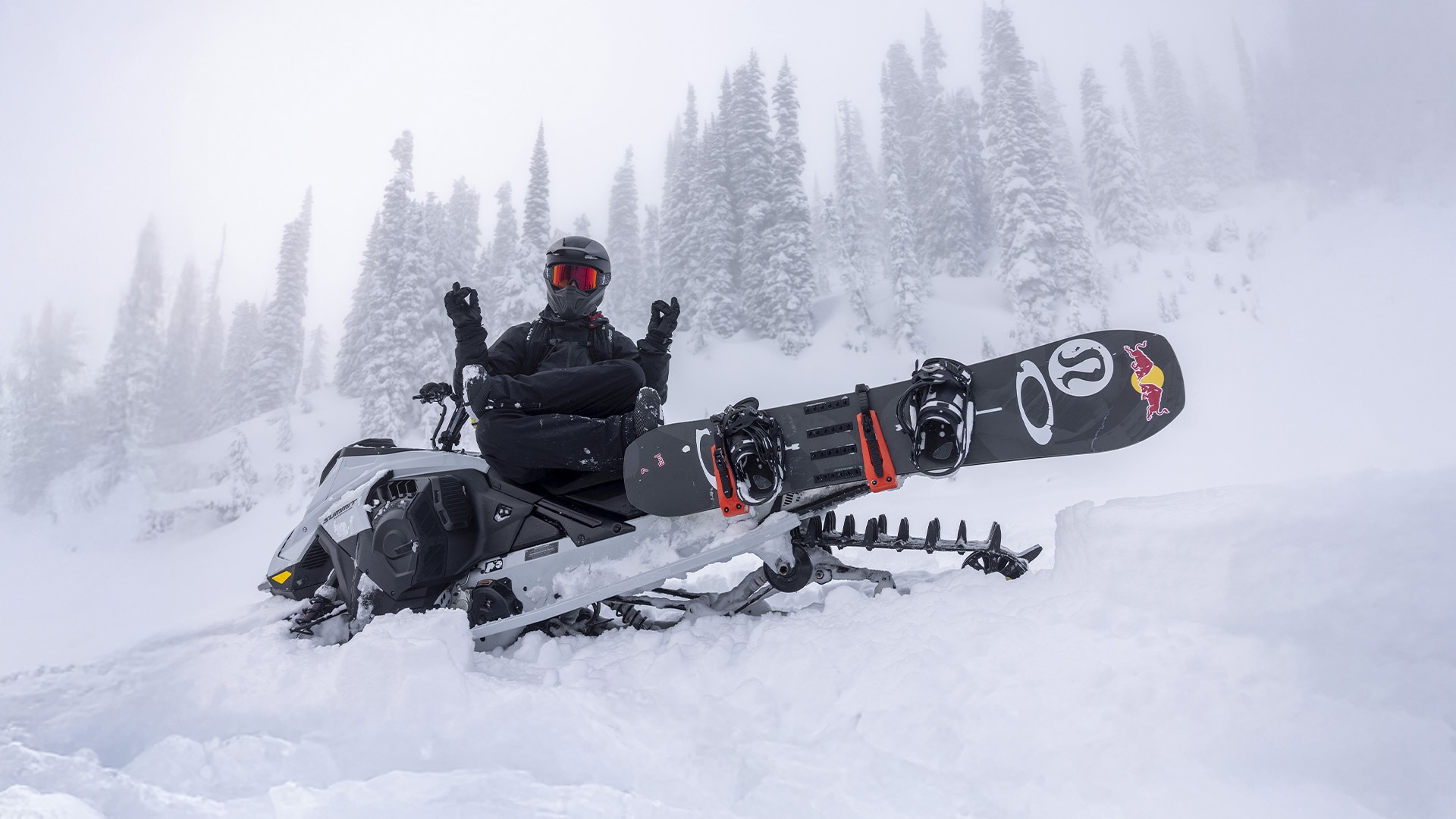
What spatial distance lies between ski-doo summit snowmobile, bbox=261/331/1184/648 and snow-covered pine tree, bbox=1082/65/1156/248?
29.7 m

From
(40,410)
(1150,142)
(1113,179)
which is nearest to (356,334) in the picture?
(40,410)

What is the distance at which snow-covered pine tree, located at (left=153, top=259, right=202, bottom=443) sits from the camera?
23.9 m

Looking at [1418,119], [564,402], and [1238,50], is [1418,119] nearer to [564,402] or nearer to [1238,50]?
[1238,50]

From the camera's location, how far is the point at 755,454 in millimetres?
2666

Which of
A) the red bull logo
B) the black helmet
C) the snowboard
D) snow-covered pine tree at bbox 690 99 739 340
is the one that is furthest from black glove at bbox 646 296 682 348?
snow-covered pine tree at bbox 690 99 739 340

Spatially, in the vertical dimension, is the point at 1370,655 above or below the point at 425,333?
below

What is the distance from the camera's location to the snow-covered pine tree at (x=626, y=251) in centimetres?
3008

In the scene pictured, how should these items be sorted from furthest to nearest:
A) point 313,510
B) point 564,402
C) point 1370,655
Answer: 1. point 313,510
2. point 564,402
3. point 1370,655

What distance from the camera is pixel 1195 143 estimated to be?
A: 3684cm

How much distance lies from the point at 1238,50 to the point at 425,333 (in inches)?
2196

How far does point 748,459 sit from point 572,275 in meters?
1.94

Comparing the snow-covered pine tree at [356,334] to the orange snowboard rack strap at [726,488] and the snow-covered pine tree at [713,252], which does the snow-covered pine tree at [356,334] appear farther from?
the orange snowboard rack strap at [726,488]

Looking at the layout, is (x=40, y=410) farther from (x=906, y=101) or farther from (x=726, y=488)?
(x=906, y=101)

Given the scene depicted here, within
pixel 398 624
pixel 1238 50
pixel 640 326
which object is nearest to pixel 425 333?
pixel 640 326
